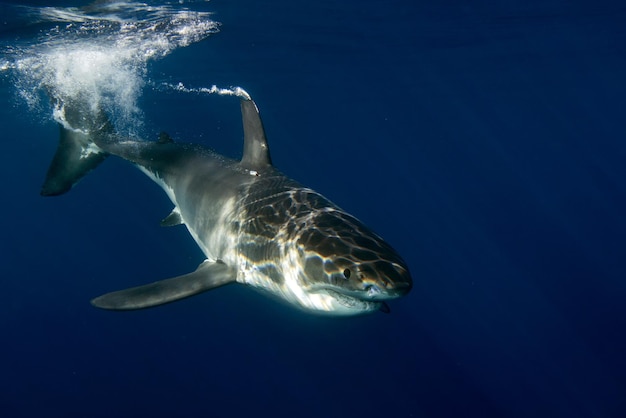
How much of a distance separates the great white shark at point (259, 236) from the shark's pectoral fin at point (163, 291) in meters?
0.01

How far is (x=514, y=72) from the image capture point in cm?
3116

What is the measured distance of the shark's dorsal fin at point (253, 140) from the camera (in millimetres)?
6750

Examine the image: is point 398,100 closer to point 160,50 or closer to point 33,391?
point 160,50

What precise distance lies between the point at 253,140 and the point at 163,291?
2692 mm

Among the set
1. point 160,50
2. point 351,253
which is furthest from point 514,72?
point 351,253

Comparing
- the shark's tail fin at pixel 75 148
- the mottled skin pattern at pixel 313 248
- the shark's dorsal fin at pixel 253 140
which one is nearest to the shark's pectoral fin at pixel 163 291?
the mottled skin pattern at pixel 313 248

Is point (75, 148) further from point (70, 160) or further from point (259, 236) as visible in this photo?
point (259, 236)

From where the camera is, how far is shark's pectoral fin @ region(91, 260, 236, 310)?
16.4 feet

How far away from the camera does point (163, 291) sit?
5219 millimetres

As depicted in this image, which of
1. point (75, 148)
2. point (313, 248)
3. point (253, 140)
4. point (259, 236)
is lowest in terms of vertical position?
point (75, 148)

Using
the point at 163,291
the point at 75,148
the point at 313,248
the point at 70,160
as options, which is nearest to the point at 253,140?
the point at 163,291

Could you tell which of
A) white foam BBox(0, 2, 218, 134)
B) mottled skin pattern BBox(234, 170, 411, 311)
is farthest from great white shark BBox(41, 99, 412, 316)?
white foam BBox(0, 2, 218, 134)

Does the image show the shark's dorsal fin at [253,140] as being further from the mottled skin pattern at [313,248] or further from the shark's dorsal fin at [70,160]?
the shark's dorsal fin at [70,160]

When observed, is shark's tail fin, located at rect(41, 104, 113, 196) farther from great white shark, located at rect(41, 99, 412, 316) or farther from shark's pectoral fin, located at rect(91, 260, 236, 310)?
shark's pectoral fin, located at rect(91, 260, 236, 310)
